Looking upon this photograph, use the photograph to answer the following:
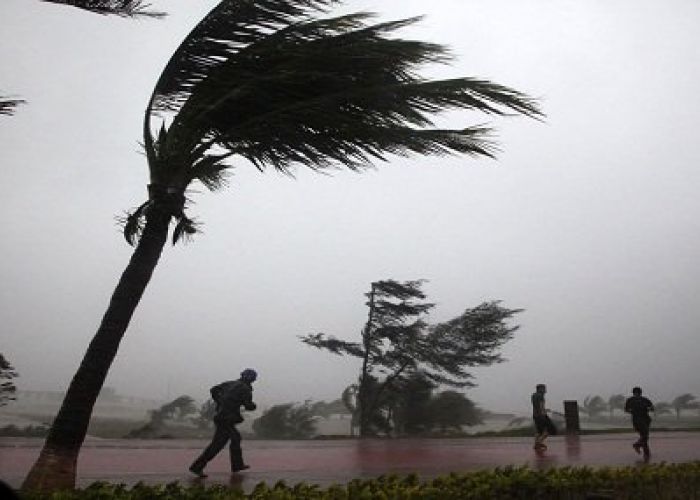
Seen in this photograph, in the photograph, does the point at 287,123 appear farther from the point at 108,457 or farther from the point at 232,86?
the point at 108,457

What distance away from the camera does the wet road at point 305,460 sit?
8094mm

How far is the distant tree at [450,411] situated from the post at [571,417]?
5.45m

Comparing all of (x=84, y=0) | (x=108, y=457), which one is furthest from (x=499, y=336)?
(x=84, y=0)

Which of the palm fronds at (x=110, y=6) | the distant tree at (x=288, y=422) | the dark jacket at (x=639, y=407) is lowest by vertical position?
the distant tree at (x=288, y=422)

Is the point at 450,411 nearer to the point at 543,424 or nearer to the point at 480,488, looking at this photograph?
the point at 543,424

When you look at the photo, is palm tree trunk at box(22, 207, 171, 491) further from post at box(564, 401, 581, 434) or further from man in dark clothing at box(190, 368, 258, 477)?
post at box(564, 401, 581, 434)

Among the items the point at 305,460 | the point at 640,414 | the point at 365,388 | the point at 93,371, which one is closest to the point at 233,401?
the point at 93,371

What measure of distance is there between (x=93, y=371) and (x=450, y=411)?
21.7 metres

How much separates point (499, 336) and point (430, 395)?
12.8 feet

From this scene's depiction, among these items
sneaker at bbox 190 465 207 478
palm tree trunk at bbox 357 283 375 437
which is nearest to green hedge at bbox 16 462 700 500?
sneaker at bbox 190 465 207 478

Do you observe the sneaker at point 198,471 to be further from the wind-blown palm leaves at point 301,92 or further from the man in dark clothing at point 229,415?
the wind-blown palm leaves at point 301,92

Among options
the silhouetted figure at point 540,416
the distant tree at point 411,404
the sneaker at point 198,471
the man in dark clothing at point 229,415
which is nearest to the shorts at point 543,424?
the silhouetted figure at point 540,416

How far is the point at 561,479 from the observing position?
5902 mm

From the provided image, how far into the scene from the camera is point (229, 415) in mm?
8172
